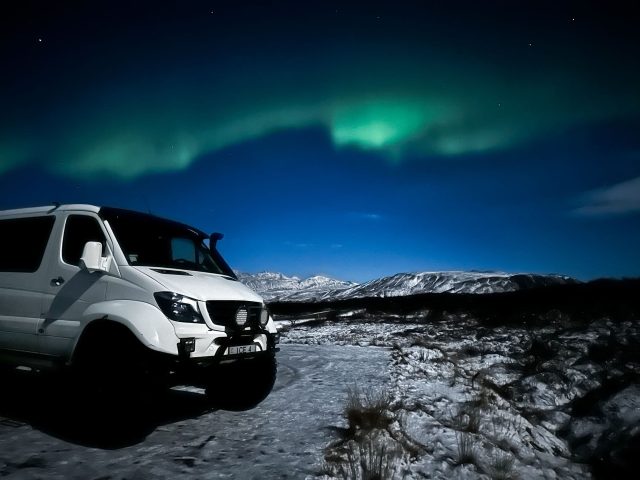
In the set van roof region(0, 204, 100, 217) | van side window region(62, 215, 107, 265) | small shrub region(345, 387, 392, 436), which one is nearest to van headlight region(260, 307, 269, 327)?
small shrub region(345, 387, 392, 436)

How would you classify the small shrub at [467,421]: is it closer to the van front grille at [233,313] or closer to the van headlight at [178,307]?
the van front grille at [233,313]

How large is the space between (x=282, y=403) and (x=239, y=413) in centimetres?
76

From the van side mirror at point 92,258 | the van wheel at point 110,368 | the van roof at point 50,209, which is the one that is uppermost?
the van roof at point 50,209

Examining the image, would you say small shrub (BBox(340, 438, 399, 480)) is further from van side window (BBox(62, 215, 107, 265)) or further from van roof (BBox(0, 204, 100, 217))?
van roof (BBox(0, 204, 100, 217))

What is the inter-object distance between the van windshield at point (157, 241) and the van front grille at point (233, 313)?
102 cm

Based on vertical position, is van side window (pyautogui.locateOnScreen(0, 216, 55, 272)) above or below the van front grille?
above

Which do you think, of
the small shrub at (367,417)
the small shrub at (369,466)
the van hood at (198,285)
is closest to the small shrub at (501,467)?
the small shrub at (369,466)

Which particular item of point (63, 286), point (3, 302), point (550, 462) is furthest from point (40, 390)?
point (550, 462)

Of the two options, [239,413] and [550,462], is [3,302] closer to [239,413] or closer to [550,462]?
[239,413]

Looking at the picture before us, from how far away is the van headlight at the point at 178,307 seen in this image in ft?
13.4

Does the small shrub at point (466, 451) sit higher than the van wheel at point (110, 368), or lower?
lower

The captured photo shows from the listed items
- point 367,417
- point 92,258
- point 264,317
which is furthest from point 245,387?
point 92,258

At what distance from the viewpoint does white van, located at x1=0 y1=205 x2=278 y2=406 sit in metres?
4.04

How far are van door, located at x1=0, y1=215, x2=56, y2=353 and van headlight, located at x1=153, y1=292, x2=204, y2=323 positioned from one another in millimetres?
1987
